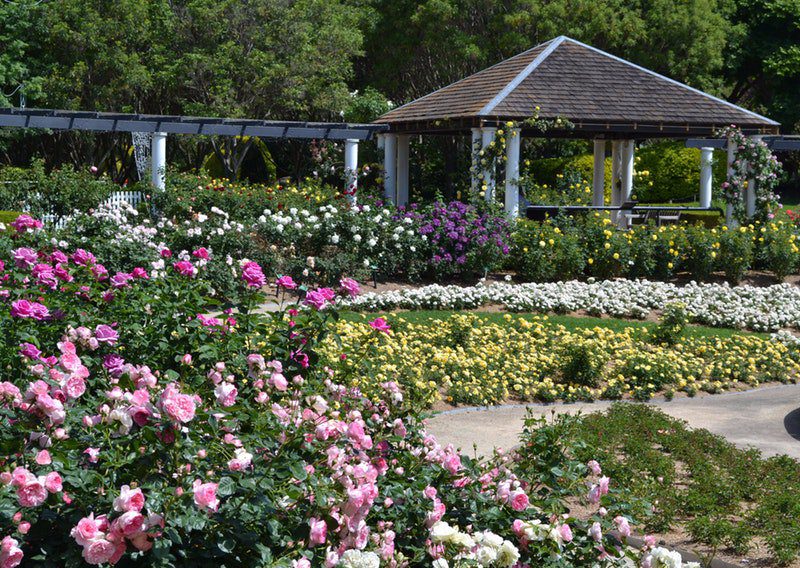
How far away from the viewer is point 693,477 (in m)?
6.68

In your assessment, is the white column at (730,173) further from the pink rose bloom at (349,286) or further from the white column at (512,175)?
the pink rose bloom at (349,286)

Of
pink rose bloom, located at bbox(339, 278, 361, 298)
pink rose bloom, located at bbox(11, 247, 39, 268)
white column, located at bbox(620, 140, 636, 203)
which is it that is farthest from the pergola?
pink rose bloom, located at bbox(339, 278, 361, 298)

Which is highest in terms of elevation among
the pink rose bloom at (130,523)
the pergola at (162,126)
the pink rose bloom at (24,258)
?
the pergola at (162,126)

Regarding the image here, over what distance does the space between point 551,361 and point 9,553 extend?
768 cm

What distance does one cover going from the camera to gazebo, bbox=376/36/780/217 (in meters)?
18.6

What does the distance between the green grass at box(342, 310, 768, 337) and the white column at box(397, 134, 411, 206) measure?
9.31 metres

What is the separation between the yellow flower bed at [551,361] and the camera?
942cm

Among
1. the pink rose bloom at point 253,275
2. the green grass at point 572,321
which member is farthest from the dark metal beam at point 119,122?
the pink rose bloom at point 253,275

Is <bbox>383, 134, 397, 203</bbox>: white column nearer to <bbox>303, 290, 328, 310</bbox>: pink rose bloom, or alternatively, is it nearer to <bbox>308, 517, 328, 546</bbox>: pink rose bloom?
<bbox>303, 290, 328, 310</bbox>: pink rose bloom

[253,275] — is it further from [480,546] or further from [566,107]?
[566,107]

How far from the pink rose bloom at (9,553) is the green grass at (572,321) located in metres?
9.01

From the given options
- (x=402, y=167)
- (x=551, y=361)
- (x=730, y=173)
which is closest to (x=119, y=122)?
(x=402, y=167)

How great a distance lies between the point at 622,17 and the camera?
1231 inches

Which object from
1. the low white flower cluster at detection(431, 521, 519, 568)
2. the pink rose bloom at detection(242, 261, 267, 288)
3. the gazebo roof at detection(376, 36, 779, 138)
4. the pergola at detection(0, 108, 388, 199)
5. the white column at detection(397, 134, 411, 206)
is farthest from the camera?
the white column at detection(397, 134, 411, 206)
